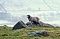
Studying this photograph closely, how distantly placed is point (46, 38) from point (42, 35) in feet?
8.03

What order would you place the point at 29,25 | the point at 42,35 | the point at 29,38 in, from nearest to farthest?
1. the point at 29,38
2. the point at 42,35
3. the point at 29,25

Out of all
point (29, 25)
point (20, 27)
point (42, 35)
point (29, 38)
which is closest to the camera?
point (29, 38)

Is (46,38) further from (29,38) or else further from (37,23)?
(37,23)

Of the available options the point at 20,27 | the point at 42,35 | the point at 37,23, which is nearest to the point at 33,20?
the point at 37,23

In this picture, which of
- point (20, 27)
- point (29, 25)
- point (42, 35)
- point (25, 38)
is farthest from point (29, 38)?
point (29, 25)

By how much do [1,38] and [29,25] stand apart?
18.6 meters

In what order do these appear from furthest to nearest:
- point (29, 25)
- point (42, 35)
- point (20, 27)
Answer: point (29, 25) < point (20, 27) < point (42, 35)

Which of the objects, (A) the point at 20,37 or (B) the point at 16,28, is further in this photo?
(B) the point at 16,28

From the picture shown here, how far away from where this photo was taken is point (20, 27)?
181 feet

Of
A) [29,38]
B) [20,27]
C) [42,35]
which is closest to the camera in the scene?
[29,38]

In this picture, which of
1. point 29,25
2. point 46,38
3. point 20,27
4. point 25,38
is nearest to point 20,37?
point 25,38

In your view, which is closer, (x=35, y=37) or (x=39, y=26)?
(x=35, y=37)

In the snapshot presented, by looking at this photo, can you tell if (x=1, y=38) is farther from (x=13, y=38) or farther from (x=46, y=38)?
(x=46, y=38)

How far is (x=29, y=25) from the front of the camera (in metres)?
60.0
